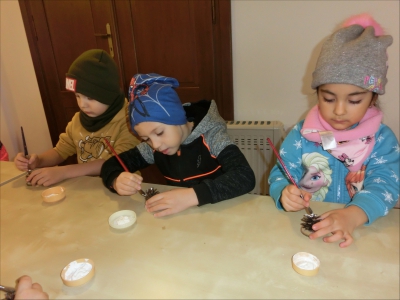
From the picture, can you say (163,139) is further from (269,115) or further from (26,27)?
(26,27)

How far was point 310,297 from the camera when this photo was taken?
1.88 feet

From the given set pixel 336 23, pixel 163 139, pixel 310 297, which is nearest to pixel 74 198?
pixel 163 139

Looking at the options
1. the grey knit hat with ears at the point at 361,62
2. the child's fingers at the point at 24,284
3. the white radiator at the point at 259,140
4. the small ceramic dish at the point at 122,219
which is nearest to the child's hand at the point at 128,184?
the small ceramic dish at the point at 122,219

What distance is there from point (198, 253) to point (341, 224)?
13.8 inches

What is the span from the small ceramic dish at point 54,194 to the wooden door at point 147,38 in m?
1.40

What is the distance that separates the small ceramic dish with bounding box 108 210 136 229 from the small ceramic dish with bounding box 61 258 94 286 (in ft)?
0.50

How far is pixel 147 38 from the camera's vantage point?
7.45ft

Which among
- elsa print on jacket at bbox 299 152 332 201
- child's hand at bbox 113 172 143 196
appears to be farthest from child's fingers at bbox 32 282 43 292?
elsa print on jacket at bbox 299 152 332 201

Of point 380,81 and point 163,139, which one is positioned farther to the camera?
point 163,139

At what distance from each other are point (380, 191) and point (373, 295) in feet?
1.19

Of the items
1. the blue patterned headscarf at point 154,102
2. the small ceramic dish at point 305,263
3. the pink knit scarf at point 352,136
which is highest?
the blue patterned headscarf at point 154,102

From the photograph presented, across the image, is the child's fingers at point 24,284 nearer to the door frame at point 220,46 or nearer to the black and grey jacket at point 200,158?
the black and grey jacket at point 200,158

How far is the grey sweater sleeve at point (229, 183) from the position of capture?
36.4 inches

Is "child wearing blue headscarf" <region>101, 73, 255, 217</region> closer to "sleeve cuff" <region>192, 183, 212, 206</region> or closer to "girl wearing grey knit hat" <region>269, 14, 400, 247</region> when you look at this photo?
"sleeve cuff" <region>192, 183, 212, 206</region>
